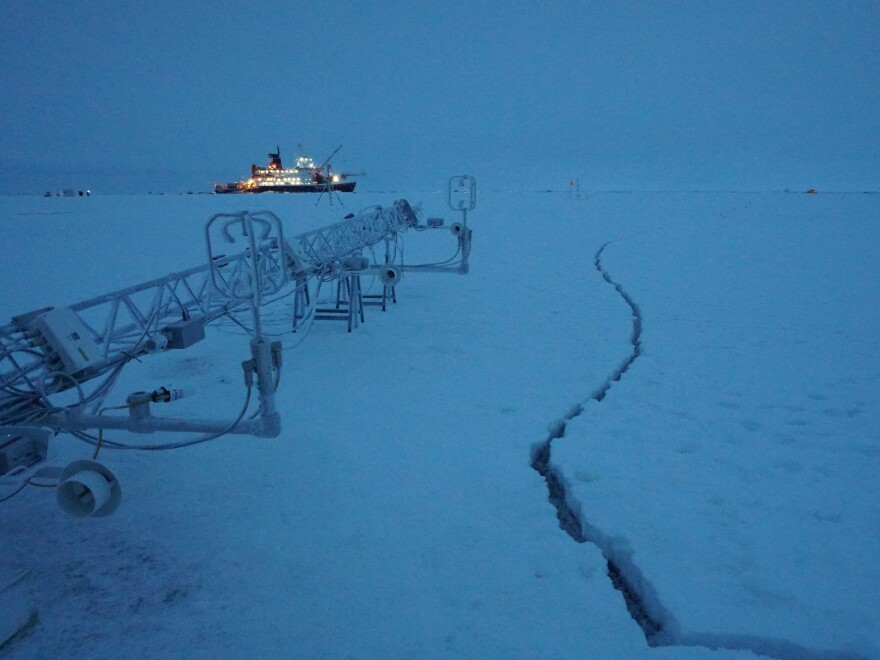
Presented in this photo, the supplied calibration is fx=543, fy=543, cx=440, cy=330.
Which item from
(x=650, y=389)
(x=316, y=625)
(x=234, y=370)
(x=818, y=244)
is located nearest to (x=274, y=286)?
(x=234, y=370)

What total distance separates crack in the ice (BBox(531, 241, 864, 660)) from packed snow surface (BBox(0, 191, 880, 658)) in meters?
0.01

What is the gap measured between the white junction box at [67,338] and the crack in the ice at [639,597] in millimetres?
3305

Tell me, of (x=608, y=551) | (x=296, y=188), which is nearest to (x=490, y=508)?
(x=608, y=551)

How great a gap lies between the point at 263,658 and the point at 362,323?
648 cm

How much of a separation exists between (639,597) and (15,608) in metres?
3.35

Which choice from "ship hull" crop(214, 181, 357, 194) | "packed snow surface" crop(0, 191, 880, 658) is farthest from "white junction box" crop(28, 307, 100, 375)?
"ship hull" crop(214, 181, 357, 194)

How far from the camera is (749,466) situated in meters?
4.34

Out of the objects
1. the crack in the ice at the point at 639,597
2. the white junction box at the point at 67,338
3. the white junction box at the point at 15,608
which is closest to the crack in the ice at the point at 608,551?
the crack in the ice at the point at 639,597

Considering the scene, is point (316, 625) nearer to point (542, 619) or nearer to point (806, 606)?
point (542, 619)

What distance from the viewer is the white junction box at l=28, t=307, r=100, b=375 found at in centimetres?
327

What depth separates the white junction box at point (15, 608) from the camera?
8.89ft

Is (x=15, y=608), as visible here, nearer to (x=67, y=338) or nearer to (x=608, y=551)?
(x=67, y=338)

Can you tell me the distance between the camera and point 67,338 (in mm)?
3359

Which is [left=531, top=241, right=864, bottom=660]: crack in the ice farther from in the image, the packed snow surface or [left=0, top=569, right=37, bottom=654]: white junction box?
[left=0, top=569, right=37, bottom=654]: white junction box
